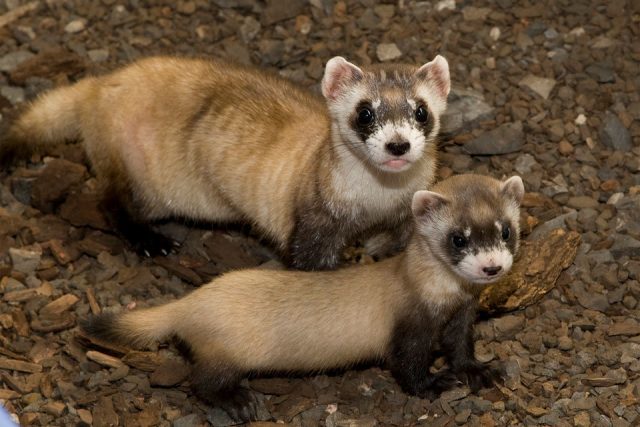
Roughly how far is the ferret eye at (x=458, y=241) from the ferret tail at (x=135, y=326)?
164cm

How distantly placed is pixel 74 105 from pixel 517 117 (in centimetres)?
317

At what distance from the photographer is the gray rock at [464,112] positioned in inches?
281

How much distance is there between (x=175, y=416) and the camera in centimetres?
562

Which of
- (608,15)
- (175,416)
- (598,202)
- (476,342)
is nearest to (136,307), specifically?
(175,416)

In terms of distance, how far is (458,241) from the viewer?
5.13m

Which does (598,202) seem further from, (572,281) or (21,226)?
(21,226)

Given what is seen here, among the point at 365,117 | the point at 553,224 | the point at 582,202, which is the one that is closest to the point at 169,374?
the point at 365,117

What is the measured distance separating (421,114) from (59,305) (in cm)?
256

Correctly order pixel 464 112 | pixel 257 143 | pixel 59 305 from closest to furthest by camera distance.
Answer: pixel 59 305, pixel 257 143, pixel 464 112

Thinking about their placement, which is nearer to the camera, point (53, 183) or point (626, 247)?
point (626, 247)

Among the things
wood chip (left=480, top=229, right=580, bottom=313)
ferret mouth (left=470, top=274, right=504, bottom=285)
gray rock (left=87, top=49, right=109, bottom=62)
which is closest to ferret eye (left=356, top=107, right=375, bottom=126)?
ferret mouth (left=470, top=274, right=504, bottom=285)

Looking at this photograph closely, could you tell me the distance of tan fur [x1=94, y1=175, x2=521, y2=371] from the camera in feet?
17.7

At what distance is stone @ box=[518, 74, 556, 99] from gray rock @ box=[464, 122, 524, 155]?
1.55 ft

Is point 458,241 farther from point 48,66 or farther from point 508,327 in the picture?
point 48,66
